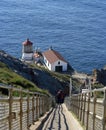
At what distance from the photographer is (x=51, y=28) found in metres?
116

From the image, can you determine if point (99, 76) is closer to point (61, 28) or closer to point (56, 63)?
point (56, 63)

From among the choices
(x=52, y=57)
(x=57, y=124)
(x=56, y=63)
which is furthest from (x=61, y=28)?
(x=57, y=124)

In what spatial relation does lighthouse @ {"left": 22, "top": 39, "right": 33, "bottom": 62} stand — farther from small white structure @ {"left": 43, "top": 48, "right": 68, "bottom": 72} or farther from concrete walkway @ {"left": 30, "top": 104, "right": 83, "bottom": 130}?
concrete walkway @ {"left": 30, "top": 104, "right": 83, "bottom": 130}

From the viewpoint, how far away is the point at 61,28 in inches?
4587

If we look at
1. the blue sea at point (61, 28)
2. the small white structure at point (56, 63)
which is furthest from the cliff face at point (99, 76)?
the blue sea at point (61, 28)

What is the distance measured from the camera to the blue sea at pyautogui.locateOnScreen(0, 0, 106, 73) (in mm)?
96000

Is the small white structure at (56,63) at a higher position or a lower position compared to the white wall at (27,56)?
lower

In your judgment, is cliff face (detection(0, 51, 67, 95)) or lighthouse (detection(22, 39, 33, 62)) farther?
lighthouse (detection(22, 39, 33, 62))

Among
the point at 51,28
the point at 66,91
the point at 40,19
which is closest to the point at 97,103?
the point at 66,91

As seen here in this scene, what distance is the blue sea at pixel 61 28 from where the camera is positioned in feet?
315

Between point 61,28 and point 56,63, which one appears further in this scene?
point 61,28

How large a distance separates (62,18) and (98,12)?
1662 cm

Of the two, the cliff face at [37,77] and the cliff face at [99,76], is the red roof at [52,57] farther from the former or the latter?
the cliff face at [37,77]

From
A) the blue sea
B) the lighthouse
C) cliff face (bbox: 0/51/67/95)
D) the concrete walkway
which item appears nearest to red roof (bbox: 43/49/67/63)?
the lighthouse
